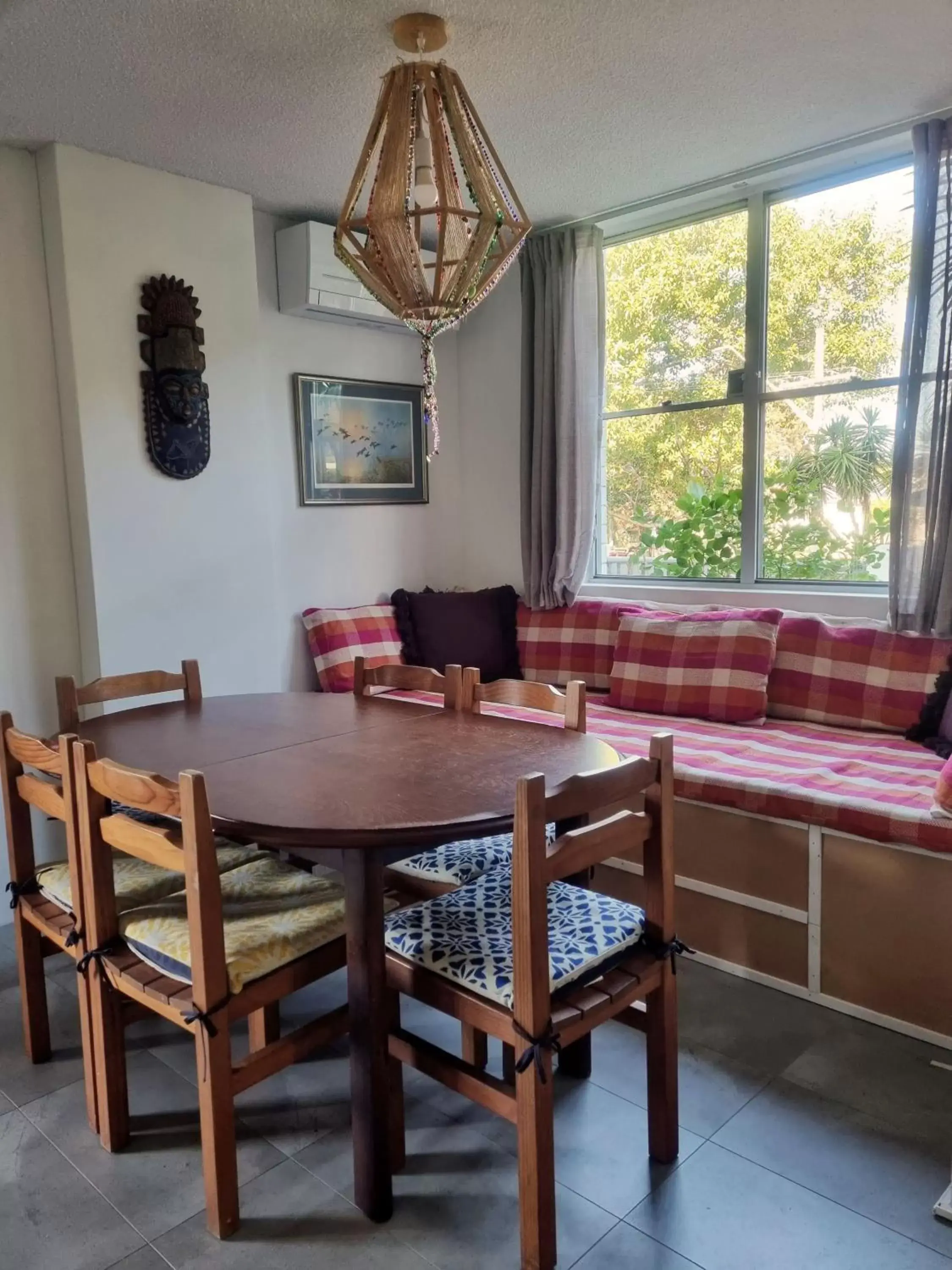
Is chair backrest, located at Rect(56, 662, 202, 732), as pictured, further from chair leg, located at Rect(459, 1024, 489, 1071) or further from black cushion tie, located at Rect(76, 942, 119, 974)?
chair leg, located at Rect(459, 1024, 489, 1071)

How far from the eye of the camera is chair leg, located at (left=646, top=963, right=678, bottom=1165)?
169 cm

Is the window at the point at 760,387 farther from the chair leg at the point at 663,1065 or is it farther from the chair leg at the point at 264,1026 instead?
the chair leg at the point at 264,1026

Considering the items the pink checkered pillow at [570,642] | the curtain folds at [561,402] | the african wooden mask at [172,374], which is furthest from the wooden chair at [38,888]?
the curtain folds at [561,402]

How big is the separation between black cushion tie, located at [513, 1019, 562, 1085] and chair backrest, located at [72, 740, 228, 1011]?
0.53m

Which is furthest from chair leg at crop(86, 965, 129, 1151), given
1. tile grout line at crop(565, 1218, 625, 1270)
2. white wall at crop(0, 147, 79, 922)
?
white wall at crop(0, 147, 79, 922)

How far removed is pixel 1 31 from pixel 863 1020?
313 centimetres

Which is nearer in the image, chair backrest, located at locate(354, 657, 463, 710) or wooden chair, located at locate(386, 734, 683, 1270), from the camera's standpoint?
wooden chair, located at locate(386, 734, 683, 1270)

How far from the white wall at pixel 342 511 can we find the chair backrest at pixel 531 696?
1414mm

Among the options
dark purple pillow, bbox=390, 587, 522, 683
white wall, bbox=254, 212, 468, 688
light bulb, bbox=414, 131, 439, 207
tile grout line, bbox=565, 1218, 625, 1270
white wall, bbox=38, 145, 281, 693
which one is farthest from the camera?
dark purple pillow, bbox=390, 587, 522, 683

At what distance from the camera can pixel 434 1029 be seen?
224 centimetres

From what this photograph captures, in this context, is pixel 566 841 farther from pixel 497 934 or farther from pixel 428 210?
pixel 428 210

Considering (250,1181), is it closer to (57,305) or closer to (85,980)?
(85,980)

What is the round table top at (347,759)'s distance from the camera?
1507mm

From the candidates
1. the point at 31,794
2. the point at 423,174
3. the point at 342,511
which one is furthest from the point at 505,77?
the point at 31,794
